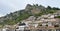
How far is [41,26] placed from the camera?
54.2 metres

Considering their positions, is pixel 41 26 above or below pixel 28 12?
below

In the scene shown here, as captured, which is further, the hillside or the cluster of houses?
the hillside

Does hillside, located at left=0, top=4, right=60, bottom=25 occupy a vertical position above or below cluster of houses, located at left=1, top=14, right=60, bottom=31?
above

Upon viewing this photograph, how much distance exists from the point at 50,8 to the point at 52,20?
23.1 meters

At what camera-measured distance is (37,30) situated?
5309cm

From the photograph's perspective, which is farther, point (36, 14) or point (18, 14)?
point (18, 14)

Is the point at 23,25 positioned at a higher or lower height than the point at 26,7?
lower

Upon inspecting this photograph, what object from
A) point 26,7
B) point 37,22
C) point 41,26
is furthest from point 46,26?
point 26,7

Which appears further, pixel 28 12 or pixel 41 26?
pixel 28 12

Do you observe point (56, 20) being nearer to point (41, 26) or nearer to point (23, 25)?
point (41, 26)

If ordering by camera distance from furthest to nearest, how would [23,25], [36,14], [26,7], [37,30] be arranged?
[26,7] < [36,14] < [23,25] < [37,30]

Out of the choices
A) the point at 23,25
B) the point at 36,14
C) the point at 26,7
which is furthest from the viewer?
the point at 26,7

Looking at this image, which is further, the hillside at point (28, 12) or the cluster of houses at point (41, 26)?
the hillside at point (28, 12)

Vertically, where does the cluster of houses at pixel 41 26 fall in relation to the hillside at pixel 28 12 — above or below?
below
